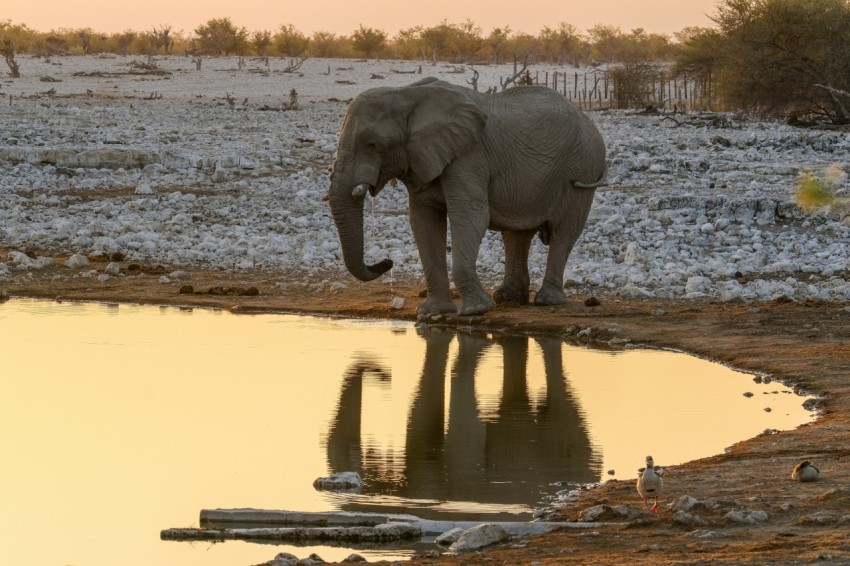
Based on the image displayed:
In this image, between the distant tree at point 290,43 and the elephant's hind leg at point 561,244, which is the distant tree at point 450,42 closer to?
the distant tree at point 290,43

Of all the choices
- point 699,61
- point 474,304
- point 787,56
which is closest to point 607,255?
point 474,304

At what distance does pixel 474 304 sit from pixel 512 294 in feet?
2.72

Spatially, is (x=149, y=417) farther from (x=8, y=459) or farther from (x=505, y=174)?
(x=505, y=174)

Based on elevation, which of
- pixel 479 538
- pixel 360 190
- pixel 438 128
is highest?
pixel 438 128

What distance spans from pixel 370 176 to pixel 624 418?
3880 mm

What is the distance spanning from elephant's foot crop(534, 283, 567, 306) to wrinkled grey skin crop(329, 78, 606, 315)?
0.04 feet

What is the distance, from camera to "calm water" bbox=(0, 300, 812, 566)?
777 centimetres

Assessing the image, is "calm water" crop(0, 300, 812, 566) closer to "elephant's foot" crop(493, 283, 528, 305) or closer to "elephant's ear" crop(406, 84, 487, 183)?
"elephant's foot" crop(493, 283, 528, 305)

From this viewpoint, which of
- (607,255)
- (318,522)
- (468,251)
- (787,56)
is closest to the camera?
(318,522)

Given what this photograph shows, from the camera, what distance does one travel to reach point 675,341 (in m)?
13.0

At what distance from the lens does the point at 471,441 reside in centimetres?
962

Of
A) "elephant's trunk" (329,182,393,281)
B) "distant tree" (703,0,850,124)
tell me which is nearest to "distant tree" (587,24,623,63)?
"distant tree" (703,0,850,124)

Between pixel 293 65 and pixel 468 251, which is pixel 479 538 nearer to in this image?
pixel 468 251

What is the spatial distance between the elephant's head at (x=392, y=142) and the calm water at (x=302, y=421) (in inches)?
42.4
